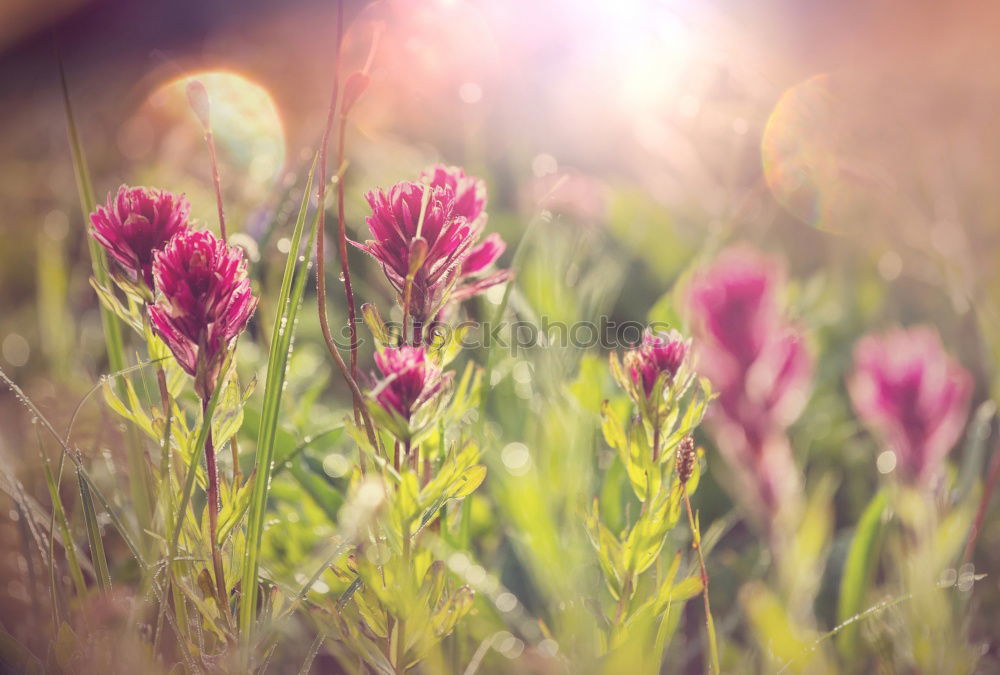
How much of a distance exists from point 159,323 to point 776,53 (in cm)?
177

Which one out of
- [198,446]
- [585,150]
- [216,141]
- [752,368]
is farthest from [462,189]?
[585,150]

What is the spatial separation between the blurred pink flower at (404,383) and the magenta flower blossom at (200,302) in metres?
0.08

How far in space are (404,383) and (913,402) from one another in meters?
0.47

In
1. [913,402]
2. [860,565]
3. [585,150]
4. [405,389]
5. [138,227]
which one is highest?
[585,150]

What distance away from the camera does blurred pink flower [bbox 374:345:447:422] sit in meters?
0.37

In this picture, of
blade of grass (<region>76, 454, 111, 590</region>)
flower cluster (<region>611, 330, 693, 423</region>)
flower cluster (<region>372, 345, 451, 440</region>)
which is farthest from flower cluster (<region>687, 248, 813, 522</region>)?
blade of grass (<region>76, 454, 111, 590</region>)

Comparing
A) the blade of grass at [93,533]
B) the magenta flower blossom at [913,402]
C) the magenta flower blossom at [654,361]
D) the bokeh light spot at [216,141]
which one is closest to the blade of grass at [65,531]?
the blade of grass at [93,533]

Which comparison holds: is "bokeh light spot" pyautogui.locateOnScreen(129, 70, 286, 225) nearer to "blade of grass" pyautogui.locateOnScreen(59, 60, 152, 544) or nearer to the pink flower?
"blade of grass" pyautogui.locateOnScreen(59, 60, 152, 544)

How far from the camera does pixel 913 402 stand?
637mm

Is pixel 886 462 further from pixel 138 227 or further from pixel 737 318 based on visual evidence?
pixel 138 227

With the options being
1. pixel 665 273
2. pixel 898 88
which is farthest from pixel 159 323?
pixel 898 88

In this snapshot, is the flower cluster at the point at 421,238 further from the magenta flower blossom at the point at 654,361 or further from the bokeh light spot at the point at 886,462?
the bokeh light spot at the point at 886,462

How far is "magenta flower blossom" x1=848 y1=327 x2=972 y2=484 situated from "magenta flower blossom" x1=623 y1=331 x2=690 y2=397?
31 centimetres

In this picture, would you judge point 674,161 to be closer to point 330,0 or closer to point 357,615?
point 357,615
